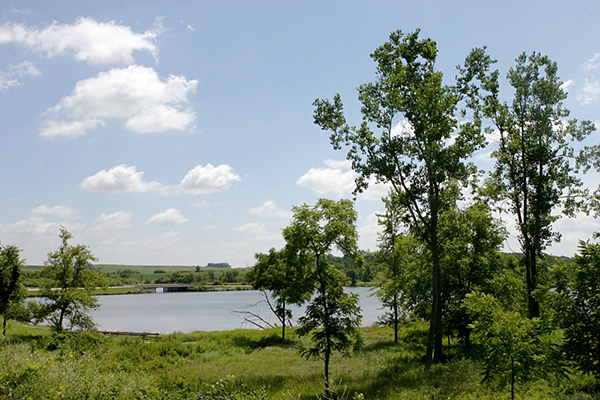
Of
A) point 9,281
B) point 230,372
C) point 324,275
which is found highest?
point 324,275

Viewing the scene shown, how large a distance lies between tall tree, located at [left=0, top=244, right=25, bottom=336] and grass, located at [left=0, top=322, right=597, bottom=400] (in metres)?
6.73

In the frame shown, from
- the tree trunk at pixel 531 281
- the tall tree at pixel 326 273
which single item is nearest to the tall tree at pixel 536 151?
the tree trunk at pixel 531 281

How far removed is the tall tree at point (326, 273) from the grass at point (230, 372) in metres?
1.48

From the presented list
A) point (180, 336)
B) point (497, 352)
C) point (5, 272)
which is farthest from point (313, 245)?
point (5, 272)

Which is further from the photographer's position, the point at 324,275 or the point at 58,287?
the point at 58,287

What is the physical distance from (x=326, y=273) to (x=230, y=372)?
22.4ft

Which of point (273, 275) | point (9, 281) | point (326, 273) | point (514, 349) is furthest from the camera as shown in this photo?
point (273, 275)

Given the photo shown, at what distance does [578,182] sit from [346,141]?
12606mm

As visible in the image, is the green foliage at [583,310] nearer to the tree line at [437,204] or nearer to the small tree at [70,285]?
the tree line at [437,204]

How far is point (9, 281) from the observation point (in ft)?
82.7

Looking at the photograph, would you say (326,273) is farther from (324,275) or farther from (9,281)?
(9,281)

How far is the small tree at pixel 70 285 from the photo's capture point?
24945mm

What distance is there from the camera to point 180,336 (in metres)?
28.9

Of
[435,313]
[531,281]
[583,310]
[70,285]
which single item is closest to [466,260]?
[531,281]
